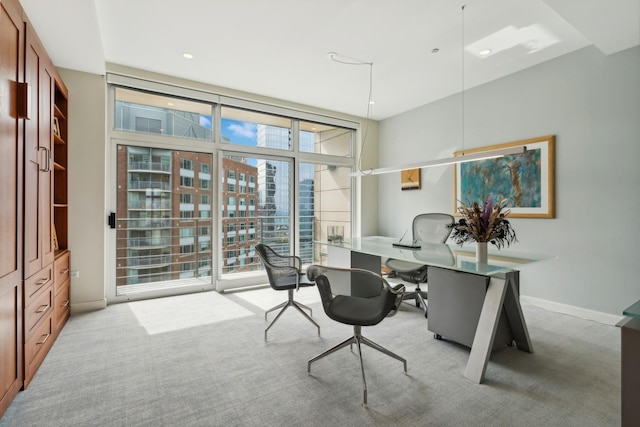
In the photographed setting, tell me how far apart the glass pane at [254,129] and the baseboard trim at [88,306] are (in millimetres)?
2539

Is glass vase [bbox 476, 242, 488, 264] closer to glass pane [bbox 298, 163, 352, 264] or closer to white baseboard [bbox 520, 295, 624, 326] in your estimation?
white baseboard [bbox 520, 295, 624, 326]

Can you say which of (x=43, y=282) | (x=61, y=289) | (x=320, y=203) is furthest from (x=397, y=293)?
(x=320, y=203)

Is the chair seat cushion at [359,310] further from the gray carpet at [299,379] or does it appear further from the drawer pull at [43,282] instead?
the drawer pull at [43,282]

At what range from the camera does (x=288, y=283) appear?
117 inches

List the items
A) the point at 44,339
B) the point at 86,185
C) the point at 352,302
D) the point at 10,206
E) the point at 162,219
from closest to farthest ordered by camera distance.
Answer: the point at 10,206 < the point at 352,302 < the point at 44,339 < the point at 86,185 < the point at 162,219

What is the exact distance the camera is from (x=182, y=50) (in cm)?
341

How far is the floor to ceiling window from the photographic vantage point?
3.98m

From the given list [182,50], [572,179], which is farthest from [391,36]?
[572,179]

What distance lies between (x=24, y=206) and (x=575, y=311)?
499 cm

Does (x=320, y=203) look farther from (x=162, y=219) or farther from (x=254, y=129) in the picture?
(x=162, y=219)

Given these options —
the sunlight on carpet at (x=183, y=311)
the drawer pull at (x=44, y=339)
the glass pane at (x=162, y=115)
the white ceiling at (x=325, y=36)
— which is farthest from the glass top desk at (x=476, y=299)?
the glass pane at (x=162, y=115)

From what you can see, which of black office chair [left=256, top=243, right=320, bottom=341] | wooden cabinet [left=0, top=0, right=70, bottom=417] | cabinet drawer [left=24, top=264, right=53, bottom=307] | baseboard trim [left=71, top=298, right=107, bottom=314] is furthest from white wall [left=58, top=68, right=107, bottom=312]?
black office chair [left=256, top=243, right=320, bottom=341]

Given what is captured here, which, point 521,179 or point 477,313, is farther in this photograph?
point 521,179

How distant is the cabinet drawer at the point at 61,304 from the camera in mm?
2848
